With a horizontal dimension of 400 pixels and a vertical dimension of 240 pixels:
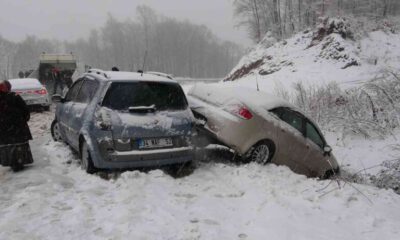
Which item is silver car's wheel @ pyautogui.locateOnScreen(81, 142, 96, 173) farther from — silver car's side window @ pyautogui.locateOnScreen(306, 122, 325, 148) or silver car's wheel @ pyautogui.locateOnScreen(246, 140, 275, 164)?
silver car's side window @ pyautogui.locateOnScreen(306, 122, 325, 148)

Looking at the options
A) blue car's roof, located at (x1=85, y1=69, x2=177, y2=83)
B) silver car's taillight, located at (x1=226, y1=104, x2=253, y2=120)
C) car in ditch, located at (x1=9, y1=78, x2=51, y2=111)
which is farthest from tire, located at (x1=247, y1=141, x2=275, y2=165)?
car in ditch, located at (x1=9, y1=78, x2=51, y2=111)

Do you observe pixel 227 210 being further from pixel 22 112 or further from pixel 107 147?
pixel 22 112

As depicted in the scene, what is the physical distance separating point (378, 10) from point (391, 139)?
38.1 meters

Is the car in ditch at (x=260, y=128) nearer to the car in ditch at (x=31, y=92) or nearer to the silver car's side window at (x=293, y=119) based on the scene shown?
the silver car's side window at (x=293, y=119)

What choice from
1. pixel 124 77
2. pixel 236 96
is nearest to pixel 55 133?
pixel 124 77

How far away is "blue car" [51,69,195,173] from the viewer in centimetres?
600

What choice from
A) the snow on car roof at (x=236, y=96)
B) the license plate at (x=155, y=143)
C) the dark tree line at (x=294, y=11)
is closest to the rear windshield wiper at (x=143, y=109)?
the license plate at (x=155, y=143)

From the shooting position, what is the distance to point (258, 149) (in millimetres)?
7406

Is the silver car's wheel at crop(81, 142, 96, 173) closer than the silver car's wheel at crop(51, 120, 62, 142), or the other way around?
the silver car's wheel at crop(81, 142, 96, 173)

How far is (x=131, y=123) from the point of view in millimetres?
6098

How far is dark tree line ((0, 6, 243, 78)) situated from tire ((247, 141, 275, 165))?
255ft

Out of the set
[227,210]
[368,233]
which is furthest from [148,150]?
[368,233]

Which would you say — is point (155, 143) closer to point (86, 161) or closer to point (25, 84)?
point (86, 161)

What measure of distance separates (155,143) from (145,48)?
84.7m
